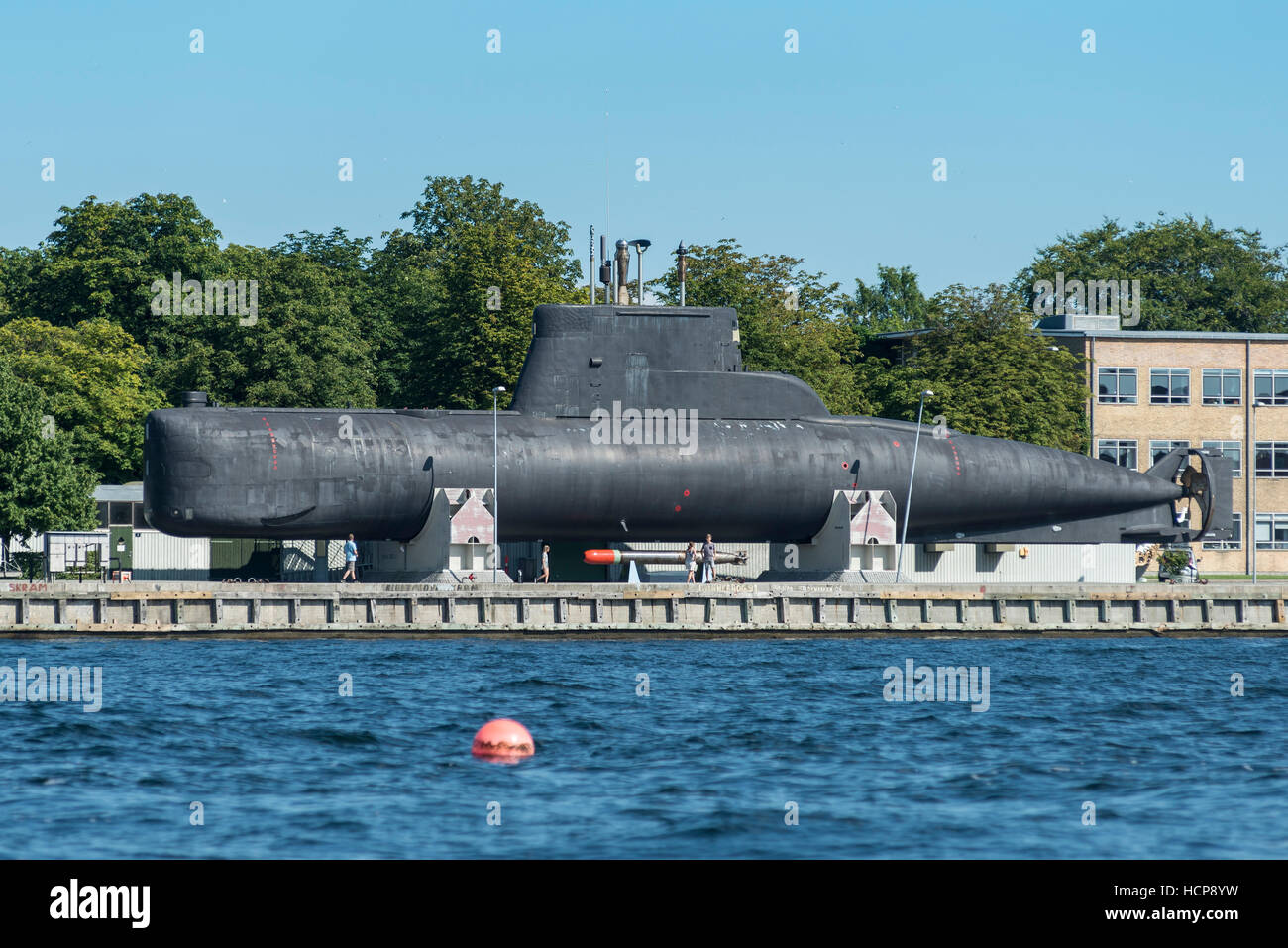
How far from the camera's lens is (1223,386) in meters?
→ 77.6

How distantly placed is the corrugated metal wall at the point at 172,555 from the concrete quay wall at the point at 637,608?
37.3ft

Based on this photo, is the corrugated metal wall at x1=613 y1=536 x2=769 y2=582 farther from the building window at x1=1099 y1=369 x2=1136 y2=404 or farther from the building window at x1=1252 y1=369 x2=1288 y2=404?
the building window at x1=1252 y1=369 x2=1288 y2=404

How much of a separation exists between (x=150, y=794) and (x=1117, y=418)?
64.4 m

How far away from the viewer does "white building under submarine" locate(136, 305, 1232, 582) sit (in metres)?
42.9

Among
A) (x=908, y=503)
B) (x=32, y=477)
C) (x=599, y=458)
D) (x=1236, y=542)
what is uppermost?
(x=599, y=458)

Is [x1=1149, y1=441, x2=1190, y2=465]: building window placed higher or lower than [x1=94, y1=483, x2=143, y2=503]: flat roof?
higher

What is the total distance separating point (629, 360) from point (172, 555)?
1769 cm

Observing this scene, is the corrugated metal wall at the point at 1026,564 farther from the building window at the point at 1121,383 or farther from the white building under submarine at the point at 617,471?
the building window at the point at 1121,383

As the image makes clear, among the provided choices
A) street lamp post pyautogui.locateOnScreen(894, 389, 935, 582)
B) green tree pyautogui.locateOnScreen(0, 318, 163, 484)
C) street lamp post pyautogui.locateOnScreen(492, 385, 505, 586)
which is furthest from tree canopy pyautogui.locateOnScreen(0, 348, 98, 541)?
street lamp post pyautogui.locateOnScreen(894, 389, 935, 582)

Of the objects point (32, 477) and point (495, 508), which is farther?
point (32, 477)

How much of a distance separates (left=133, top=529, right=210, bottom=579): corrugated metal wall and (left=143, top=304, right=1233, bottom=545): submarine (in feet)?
29.1

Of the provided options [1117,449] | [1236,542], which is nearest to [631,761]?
[1117,449]

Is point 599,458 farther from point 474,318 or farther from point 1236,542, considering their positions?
point 1236,542
